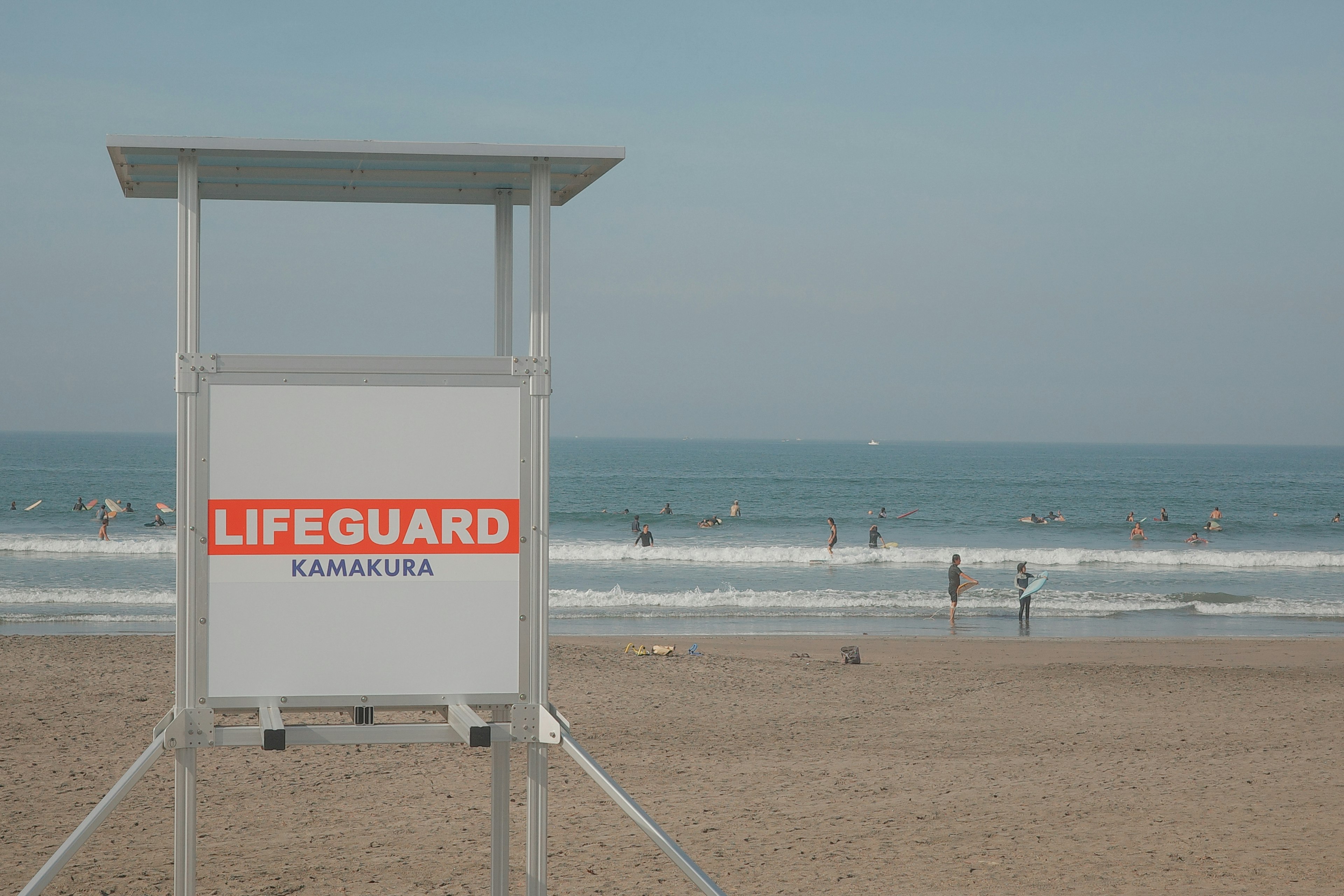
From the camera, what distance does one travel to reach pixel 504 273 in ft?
15.3

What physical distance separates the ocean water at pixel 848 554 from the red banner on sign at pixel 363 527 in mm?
15473

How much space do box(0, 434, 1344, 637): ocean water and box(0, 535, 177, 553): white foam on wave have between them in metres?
0.10

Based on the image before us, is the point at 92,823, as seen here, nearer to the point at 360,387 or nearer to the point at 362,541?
the point at 362,541

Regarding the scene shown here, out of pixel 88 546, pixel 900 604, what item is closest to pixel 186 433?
pixel 900 604

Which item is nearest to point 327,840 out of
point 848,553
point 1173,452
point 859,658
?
point 859,658

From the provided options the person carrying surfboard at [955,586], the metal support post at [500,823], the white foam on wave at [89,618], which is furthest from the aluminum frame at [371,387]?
the person carrying surfboard at [955,586]

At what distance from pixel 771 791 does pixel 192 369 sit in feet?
19.3

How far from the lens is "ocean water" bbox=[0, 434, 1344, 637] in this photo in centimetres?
2128

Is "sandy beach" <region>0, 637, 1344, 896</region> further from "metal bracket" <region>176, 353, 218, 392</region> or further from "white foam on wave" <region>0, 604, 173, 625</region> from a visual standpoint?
"white foam on wave" <region>0, 604, 173, 625</region>

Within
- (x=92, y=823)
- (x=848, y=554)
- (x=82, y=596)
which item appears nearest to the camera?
(x=92, y=823)

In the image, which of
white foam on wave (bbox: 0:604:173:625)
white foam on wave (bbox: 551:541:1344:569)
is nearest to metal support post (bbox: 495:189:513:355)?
white foam on wave (bbox: 0:604:173:625)

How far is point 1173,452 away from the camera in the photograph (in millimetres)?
180875

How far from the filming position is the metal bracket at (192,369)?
3604 mm

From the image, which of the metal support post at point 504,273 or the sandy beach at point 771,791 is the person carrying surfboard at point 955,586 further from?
the metal support post at point 504,273
